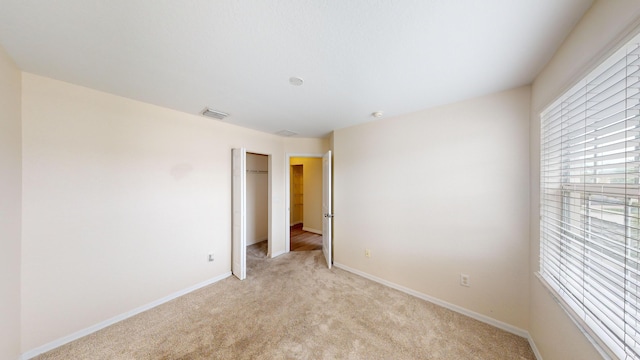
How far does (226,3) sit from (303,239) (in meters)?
4.45

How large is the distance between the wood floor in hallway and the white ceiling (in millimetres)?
3171

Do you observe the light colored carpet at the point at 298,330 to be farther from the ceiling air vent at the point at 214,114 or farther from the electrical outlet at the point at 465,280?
the ceiling air vent at the point at 214,114

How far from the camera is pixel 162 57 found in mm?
1390

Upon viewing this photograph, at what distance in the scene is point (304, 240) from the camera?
462cm

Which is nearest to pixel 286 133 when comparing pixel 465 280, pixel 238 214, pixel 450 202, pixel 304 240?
pixel 238 214

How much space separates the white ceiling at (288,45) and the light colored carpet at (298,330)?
2384mm

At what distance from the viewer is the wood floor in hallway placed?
4.13m

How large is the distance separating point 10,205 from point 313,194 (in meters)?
4.50

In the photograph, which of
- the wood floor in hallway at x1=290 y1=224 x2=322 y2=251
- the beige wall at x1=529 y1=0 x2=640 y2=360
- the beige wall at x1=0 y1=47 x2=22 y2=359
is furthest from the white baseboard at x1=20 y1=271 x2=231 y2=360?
the beige wall at x1=529 y1=0 x2=640 y2=360

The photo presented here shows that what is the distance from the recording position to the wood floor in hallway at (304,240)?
4.13m

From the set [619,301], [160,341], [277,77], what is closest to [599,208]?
[619,301]

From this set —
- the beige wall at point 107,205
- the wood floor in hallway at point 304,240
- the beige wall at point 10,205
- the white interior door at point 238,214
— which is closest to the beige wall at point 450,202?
the wood floor in hallway at point 304,240

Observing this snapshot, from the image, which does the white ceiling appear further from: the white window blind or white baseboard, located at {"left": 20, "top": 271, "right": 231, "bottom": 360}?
white baseboard, located at {"left": 20, "top": 271, "right": 231, "bottom": 360}

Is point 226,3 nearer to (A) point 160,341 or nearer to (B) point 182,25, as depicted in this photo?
(B) point 182,25
